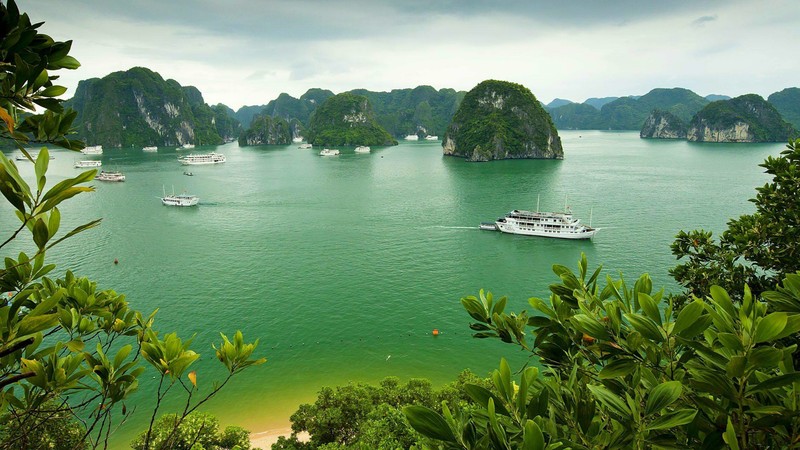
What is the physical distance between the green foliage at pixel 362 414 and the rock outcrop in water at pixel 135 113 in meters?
196

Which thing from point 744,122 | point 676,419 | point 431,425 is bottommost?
point 431,425

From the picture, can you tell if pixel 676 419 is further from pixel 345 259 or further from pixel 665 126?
pixel 665 126

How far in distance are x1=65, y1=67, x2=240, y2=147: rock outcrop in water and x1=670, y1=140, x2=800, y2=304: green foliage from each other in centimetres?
20454

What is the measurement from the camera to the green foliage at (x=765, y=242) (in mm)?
8914

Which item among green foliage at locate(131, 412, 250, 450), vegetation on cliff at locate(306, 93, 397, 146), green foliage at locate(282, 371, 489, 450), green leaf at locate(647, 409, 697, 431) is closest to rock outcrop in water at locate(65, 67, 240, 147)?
vegetation on cliff at locate(306, 93, 397, 146)

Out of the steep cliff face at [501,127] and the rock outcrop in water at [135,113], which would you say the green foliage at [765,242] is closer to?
the steep cliff face at [501,127]

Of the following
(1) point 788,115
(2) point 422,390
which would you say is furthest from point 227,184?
(1) point 788,115

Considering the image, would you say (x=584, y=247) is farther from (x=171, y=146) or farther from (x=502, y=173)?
(x=171, y=146)

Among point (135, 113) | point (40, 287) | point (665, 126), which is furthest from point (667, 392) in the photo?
point (665, 126)

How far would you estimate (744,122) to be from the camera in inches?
5930

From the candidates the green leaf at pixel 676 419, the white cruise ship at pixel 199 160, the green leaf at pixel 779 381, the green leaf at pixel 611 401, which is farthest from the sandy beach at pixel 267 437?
the white cruise ship at pixel 199 160

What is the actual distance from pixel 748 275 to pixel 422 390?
34.0 feet

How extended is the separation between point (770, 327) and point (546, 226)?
137 feet

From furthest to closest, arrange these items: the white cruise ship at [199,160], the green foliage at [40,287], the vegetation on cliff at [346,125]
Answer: the vegetation on cliff at [346,125]
the white cruise ship at [199,160]
the green foliage at [40,287]
